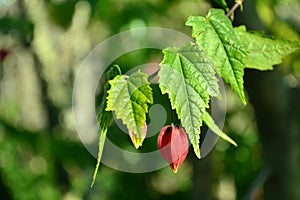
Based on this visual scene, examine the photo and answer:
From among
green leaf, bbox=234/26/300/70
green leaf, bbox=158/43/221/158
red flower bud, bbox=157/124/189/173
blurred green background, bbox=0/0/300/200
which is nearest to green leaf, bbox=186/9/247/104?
green leaf, bbox=158/43/221/158

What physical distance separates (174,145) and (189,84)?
175 mm

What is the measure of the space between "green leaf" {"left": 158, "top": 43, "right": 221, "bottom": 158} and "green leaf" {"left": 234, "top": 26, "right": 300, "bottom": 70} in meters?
0.34

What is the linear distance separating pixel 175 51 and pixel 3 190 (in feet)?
7.34

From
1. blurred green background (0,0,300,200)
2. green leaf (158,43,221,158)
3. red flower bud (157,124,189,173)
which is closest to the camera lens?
green leaf (158,43,221,158)

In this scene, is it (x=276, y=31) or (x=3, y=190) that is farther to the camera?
(x=3, y=190)

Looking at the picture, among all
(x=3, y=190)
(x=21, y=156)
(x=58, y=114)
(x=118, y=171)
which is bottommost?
(x=21, y=156)

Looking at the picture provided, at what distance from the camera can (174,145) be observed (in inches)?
37.8

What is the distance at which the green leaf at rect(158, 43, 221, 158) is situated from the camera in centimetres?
79

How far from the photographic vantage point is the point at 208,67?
2.74 feet

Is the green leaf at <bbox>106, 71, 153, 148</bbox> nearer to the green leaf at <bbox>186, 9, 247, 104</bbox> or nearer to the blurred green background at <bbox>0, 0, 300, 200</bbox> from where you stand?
the green leaf at <bbox>186, 9, 247, 104</bbox>

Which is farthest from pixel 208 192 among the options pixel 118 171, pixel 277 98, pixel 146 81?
pixel 146 81

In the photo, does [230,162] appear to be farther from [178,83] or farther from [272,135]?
[178,83]

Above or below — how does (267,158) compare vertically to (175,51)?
below

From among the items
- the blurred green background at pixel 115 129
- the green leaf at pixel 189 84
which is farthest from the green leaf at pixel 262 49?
the green leaf at pixel 189 84
